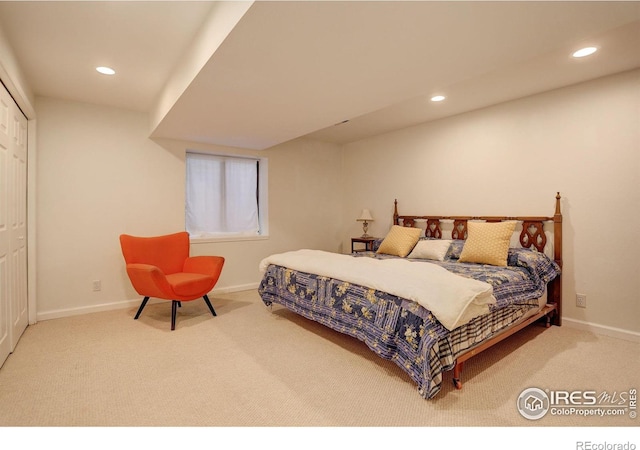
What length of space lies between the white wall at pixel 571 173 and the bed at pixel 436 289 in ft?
0.55

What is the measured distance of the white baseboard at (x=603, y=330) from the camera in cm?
284

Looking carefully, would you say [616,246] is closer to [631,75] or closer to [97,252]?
[631,75]

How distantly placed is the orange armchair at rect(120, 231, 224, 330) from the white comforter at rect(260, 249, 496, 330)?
1.07m

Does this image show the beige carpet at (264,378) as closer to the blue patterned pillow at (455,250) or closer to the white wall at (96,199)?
the white wall at (96,199)

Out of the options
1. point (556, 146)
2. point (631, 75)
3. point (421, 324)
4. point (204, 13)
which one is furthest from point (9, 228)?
point (631, 75)

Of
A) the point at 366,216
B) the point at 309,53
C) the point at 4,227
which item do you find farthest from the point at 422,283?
the point at 4,227

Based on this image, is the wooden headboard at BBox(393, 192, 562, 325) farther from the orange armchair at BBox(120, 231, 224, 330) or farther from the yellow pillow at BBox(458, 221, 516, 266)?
the orange armchair at BBox(120, 231, 224, 330)

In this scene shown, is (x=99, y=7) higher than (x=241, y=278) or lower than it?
higher

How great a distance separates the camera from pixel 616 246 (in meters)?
2.94

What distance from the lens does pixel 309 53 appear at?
6.35ft

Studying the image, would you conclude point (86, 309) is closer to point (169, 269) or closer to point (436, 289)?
point (169, 269)

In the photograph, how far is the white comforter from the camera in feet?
6.46

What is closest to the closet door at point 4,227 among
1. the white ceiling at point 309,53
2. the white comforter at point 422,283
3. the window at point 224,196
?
the white ceiling at point 309,53

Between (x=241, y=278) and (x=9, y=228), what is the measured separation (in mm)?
2651
